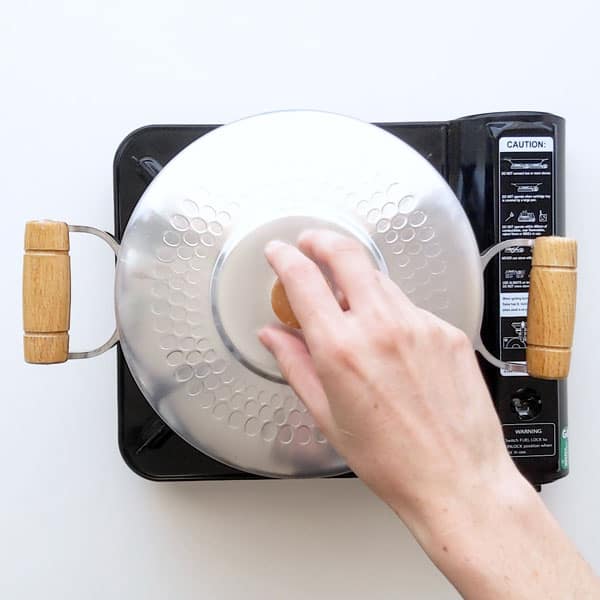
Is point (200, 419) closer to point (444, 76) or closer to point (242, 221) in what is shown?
point (242, 221)

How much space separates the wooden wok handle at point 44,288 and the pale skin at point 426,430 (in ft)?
0.59

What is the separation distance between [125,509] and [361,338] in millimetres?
385

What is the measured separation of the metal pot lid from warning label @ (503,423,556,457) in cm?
14

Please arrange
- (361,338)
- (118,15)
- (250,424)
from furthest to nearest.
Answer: (118,15)
(250,424)
(361,338)

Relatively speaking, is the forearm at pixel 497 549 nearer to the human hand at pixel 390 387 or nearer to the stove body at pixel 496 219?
the human hand at pixel 390 387

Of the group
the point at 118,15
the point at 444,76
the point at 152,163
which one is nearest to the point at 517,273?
the point at 444,76

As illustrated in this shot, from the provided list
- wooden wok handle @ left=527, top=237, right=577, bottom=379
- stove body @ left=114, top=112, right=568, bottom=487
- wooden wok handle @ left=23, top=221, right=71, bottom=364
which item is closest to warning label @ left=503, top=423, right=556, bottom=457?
stove body @ left=114, top=112, right=568, bottom=487

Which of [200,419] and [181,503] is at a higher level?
[200,419]

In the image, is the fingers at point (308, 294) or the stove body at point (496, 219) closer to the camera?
the fingers at point (308, 294)

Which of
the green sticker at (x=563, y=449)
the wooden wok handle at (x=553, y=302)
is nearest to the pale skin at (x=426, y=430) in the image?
the wooden wok handle at (x=553, y=302)

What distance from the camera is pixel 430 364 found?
1.23ft

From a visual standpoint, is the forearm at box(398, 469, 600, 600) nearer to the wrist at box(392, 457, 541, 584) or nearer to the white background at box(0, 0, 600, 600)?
the wrist at box(392, 457, 541, 584)

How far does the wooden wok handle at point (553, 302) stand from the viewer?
48 cm

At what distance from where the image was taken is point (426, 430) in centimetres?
37
